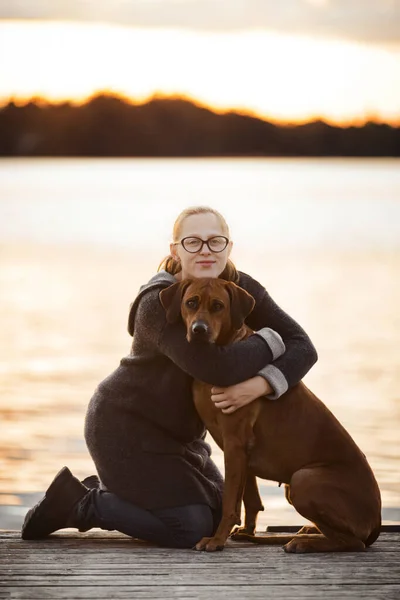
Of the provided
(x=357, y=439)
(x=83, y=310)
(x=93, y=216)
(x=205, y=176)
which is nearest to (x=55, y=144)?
(x=93, y=216)

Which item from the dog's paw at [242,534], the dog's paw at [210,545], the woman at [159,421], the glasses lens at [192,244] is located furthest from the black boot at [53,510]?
the glasses lens at [192,244]

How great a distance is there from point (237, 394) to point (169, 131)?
2561cm

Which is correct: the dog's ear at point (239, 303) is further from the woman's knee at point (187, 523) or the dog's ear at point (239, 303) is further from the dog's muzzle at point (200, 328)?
the woman's knee at point (187, 523)

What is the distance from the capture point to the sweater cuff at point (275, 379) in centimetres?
459

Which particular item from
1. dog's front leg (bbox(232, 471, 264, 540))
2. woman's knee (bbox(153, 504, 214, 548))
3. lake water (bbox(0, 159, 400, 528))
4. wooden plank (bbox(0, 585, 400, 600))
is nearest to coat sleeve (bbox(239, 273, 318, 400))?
dog's front leg (bbox(232, 471, 264, 540))

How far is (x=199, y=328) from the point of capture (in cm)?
441

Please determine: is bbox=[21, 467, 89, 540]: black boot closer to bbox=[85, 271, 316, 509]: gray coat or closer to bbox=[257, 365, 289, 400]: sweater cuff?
bbox=[85, 271, 316, 509]: gray coat

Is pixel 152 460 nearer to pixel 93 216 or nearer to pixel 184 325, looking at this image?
pixel 184 325

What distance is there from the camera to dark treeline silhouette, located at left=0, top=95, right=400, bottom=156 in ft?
96.6

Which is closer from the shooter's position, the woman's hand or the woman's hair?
the woman's hand

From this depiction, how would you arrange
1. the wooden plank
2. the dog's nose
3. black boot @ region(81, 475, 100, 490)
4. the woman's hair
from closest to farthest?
1. the wooden plank
2. the dog's nose
3. the woman's hair
4. black boot @ region(81, 475, 100, 490)

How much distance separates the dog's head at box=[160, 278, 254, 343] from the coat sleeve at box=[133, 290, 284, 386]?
47mm

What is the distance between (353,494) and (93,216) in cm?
3395

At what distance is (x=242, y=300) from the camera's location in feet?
15.2
